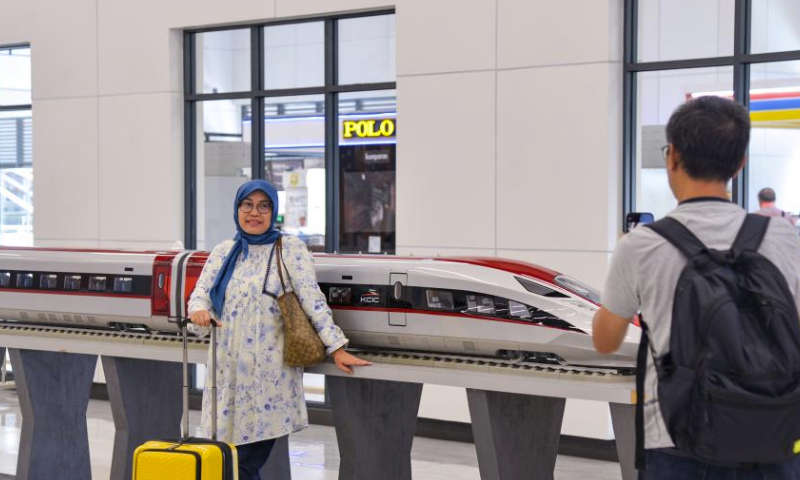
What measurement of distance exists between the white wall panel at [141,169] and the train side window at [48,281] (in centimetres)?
268

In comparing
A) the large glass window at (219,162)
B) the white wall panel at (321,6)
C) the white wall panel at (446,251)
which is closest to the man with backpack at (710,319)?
the white wall panel at (446,251)

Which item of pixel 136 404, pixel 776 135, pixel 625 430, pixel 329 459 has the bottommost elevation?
pixel 329 459

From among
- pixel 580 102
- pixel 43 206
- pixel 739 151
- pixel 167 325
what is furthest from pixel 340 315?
pixel 43 206

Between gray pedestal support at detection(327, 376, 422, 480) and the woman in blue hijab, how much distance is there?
0.39 metres

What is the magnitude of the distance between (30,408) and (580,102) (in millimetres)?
4012

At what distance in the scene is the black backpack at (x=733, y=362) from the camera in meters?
2.49

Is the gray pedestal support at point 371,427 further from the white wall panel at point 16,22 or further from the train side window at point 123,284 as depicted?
the white wall panel at point 16,22

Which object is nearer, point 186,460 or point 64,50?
A: point 186,460

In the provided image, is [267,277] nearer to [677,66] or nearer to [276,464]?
[276,464]

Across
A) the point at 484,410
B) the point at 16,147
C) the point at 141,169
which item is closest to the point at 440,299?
the point at 484,410

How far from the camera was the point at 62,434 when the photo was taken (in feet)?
22.4

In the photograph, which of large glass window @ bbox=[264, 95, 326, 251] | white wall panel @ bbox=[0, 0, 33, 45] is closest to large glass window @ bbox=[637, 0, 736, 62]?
large glass window @ bbox=[264, 95, 326, 251]

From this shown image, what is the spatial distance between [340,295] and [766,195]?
326 centimetres

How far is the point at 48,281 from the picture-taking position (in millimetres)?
7027
